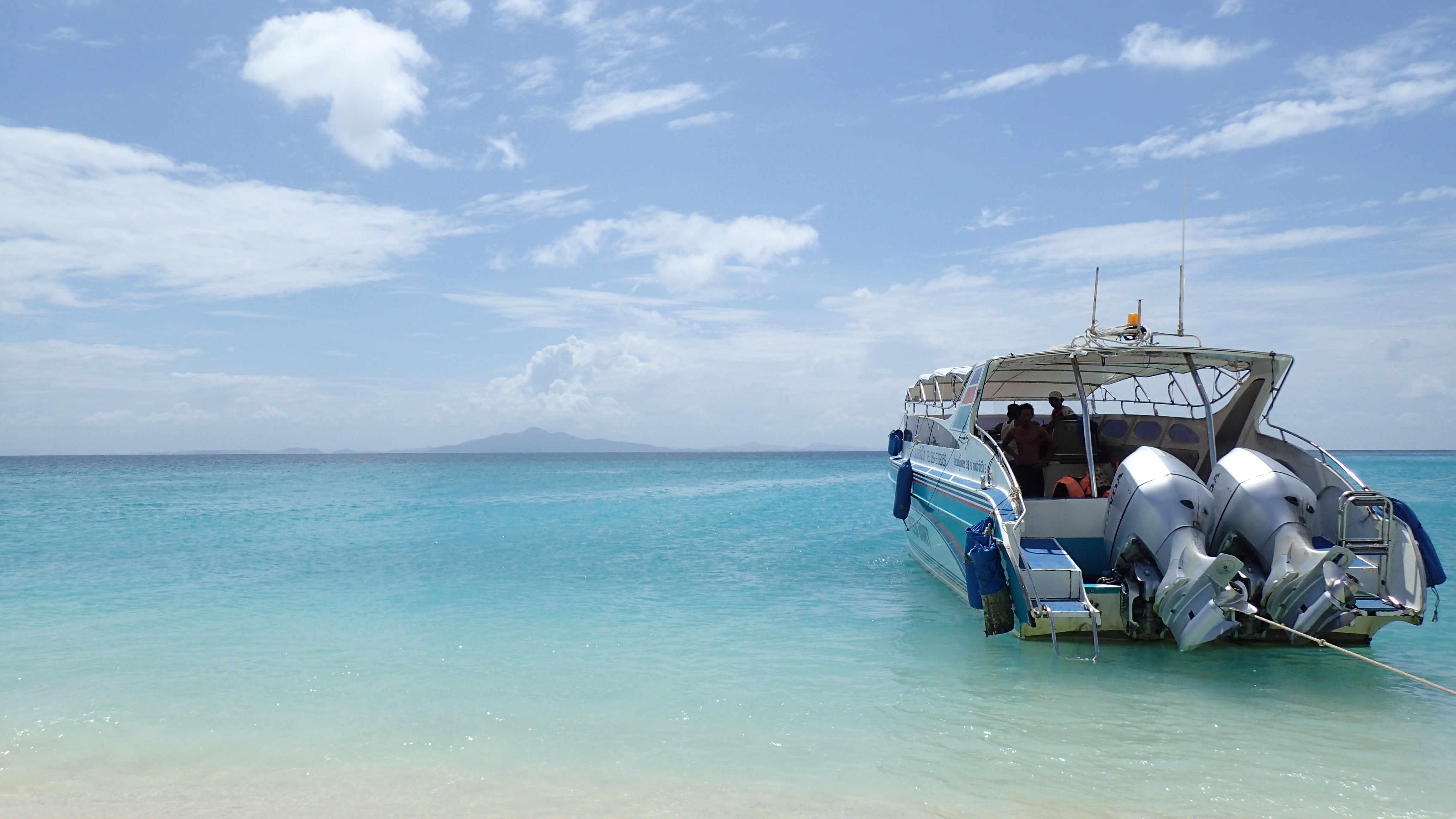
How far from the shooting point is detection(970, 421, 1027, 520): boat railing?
688 cm

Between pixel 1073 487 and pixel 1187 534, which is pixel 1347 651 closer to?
pixel 1187 534

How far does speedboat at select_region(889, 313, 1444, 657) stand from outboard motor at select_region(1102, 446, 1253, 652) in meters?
0.01

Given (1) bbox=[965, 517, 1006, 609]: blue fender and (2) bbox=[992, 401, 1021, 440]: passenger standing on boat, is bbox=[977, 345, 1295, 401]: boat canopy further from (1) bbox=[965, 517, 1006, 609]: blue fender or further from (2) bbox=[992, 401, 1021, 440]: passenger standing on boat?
(1) bbox=[965, 517, 1006, 609]: blue fender

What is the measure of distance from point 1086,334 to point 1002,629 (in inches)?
126

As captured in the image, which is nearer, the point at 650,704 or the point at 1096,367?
the point at 650,704

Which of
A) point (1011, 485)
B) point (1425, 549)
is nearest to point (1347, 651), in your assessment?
point (1425, 549)

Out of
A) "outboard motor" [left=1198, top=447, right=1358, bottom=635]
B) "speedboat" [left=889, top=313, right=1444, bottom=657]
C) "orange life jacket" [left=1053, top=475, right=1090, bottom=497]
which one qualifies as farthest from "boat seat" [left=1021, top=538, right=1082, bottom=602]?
"orange life jacket" [left=1053, top=475, right=1090, bottom=497]

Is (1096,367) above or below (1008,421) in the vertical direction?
above

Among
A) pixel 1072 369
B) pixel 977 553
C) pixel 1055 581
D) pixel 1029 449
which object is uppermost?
pixel 1072 369

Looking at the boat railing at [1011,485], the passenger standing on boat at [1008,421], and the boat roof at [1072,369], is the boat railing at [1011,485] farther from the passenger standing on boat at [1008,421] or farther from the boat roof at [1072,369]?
the passenger standing on boat at [1008,421]

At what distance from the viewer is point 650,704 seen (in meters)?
5.93

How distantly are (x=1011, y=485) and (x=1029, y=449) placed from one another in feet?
5.97

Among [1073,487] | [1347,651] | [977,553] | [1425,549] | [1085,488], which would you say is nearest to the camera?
[1347,651]

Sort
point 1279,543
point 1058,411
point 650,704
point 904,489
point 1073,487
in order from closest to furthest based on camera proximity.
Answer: point 650,704
point 1279,543
point 1073,487
point 1058,411
point 904,489
